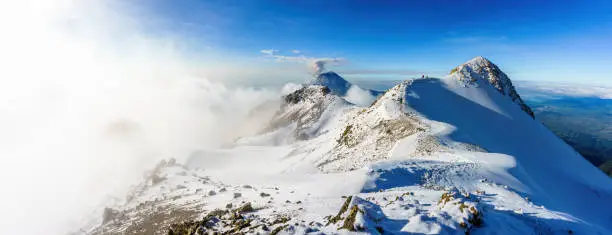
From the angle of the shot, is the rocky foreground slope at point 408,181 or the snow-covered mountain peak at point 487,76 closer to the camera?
the rocky foreground slope at point 408,181

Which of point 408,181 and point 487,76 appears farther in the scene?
point 487,76

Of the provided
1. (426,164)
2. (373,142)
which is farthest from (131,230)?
(373,142)

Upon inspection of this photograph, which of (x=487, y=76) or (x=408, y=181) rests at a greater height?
(x=487, y=76)

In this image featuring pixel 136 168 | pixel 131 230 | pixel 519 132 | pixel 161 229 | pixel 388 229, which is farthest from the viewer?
pixel 136 168

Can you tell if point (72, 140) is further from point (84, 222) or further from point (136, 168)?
point (84, 222)

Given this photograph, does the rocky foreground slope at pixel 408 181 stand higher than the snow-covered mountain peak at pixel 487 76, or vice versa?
the snow-covered mountain peak at pixel 487 76
